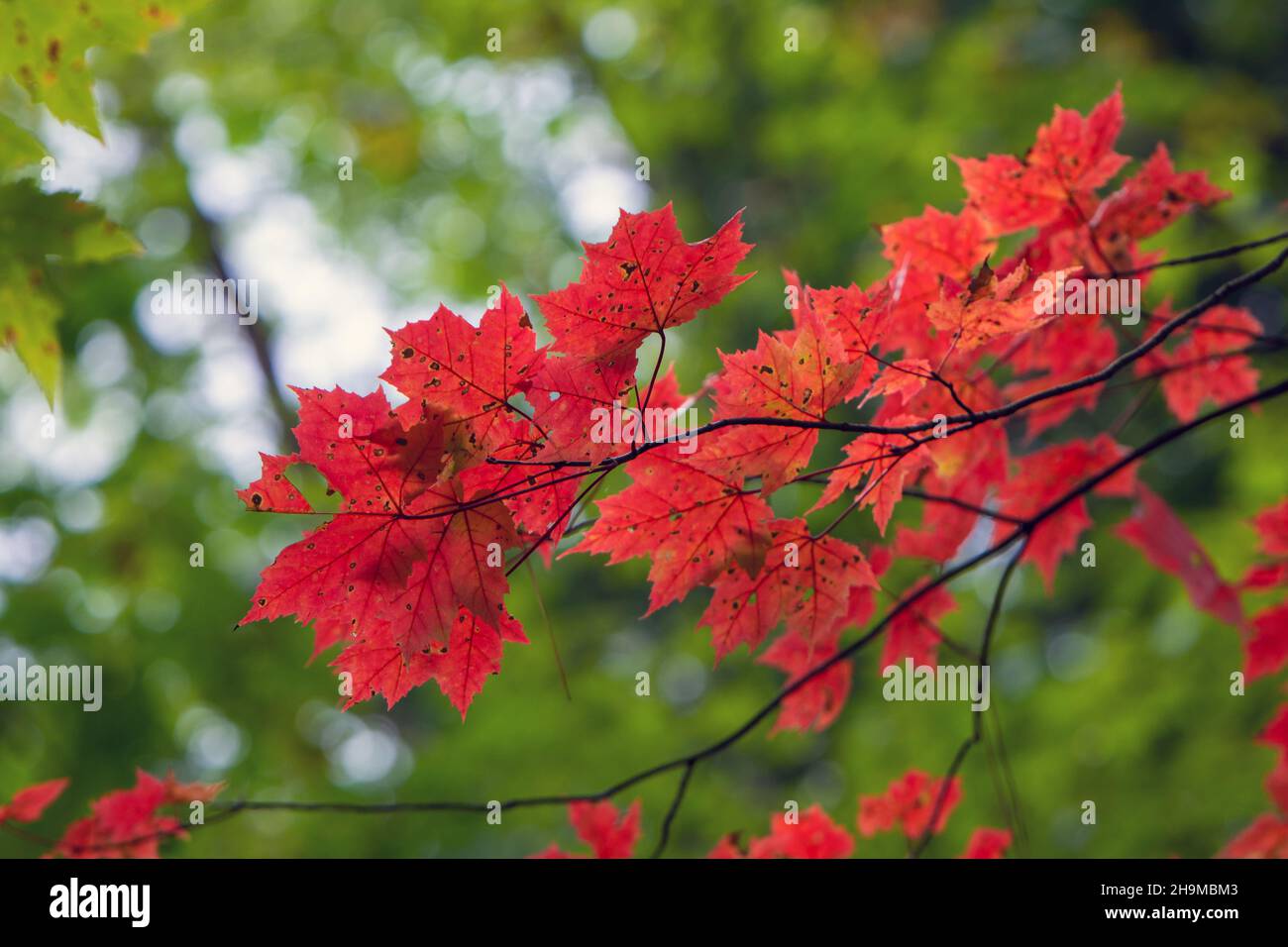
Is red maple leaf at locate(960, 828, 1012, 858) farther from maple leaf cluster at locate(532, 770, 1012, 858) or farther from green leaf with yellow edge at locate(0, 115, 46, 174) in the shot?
green leaf with yellow edge at locate(0, 115, 46, 174)

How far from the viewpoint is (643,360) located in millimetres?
4461

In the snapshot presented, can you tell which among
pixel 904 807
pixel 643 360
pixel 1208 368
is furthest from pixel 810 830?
pixel 643 360

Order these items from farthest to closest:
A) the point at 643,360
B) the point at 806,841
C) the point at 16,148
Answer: the point at 643,360
the point at 806,841
the point at 16,148

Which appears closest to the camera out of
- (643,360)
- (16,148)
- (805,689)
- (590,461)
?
(590,461)

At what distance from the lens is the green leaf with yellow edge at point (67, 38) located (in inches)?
61.9

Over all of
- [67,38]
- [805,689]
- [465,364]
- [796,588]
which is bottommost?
[805,689]

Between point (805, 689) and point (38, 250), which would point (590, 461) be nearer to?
point (805, 689)

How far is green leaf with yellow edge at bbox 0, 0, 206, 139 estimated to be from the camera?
1.57m

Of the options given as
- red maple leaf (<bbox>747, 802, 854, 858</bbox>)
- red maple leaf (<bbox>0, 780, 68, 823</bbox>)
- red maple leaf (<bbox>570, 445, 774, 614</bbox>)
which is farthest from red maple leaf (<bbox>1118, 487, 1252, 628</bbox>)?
red maple leaf (<bbox>0, 780, 68, 823</bbox>)

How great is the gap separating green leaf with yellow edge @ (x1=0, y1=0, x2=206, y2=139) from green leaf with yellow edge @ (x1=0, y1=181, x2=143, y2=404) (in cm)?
14

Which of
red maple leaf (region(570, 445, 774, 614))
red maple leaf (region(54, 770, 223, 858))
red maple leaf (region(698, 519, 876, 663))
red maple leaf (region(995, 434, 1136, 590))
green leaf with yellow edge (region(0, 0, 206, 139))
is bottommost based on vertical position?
red maple leaf (region(54, 770, 223, 858))

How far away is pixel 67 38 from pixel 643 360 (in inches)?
119

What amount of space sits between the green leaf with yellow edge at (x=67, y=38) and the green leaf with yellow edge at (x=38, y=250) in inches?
5.6

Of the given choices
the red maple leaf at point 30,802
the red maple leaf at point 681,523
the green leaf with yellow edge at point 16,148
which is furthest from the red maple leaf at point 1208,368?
the red maple leaf at point 30,802
